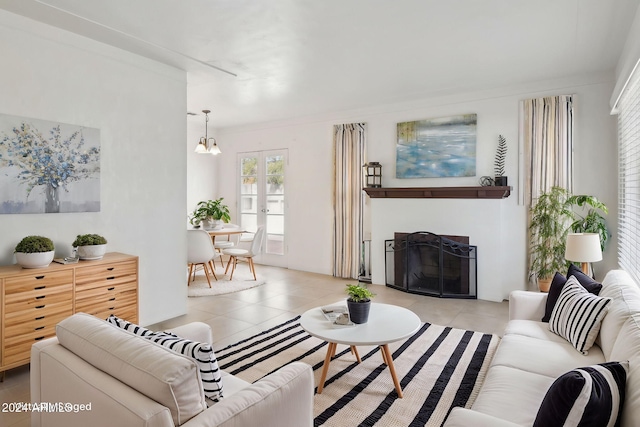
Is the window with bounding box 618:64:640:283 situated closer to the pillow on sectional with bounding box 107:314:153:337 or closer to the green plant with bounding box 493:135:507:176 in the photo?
the green plant with bounding box 493:135:507:176

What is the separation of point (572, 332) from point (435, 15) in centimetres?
240

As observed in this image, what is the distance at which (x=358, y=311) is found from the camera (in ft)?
8.62

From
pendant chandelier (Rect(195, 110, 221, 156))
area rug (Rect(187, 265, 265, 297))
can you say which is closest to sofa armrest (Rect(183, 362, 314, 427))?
area rug (Rect(187, 265, 265, 297))

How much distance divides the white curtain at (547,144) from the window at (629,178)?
0.50m

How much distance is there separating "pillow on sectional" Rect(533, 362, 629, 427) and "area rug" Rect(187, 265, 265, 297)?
4432 mm

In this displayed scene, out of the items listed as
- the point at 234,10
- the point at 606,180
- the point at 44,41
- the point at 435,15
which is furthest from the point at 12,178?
the point at 606,180

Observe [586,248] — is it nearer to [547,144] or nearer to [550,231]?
[550,231]

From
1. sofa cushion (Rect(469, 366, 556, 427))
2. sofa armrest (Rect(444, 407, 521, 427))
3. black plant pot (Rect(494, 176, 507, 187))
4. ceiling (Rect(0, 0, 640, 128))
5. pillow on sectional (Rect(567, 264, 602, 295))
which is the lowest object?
sofa cushion (Rect(469, 366, 556, 427))

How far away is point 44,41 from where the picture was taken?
308cm

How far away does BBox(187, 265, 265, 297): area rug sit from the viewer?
17.0 ft

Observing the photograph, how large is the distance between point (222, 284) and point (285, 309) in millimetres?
1580

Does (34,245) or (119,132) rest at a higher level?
(119,132)

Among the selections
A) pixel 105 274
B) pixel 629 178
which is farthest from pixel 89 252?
pixel 629 178

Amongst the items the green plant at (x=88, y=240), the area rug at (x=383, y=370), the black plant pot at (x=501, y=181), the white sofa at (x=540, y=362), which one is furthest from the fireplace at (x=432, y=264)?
the green plant at (x=88, y=240)
